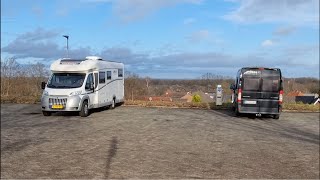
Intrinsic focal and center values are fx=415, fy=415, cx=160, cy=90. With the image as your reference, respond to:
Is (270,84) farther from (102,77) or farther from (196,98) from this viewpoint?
(102,77)

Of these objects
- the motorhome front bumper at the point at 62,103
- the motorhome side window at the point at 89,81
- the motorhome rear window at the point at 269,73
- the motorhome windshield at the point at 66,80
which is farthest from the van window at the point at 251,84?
the motorhome front bumper at the point at 62,103

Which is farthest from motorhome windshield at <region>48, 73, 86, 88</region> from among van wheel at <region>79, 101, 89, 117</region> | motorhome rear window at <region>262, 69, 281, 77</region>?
motorhome rear window at <region>262, 69, 281, 77</region>

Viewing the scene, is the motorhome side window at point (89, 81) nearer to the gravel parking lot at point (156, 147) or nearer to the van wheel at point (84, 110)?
the van wheel at point (84, 110)

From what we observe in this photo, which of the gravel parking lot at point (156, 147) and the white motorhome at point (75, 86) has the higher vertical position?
the white motorhome at point (75, 86)

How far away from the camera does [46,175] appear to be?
27.3 feet

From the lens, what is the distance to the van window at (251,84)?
61.4 feet

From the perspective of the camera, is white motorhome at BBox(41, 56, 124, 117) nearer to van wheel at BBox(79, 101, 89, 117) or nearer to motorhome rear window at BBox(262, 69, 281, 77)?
van wheel at BBox(79, 101, 89, 117)

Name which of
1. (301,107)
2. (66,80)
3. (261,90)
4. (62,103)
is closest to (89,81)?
(66,80)

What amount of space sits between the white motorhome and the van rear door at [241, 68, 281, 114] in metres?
6.98

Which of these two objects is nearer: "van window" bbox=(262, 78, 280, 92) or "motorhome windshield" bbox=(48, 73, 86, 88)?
"van window" bbox=(262, 78, 280, 92)

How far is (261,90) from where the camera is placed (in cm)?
1867

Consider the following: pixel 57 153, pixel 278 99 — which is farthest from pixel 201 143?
pixel 278 99

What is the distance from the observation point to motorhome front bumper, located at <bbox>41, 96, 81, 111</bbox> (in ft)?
60.5

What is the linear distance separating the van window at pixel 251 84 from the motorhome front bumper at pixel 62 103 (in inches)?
298
